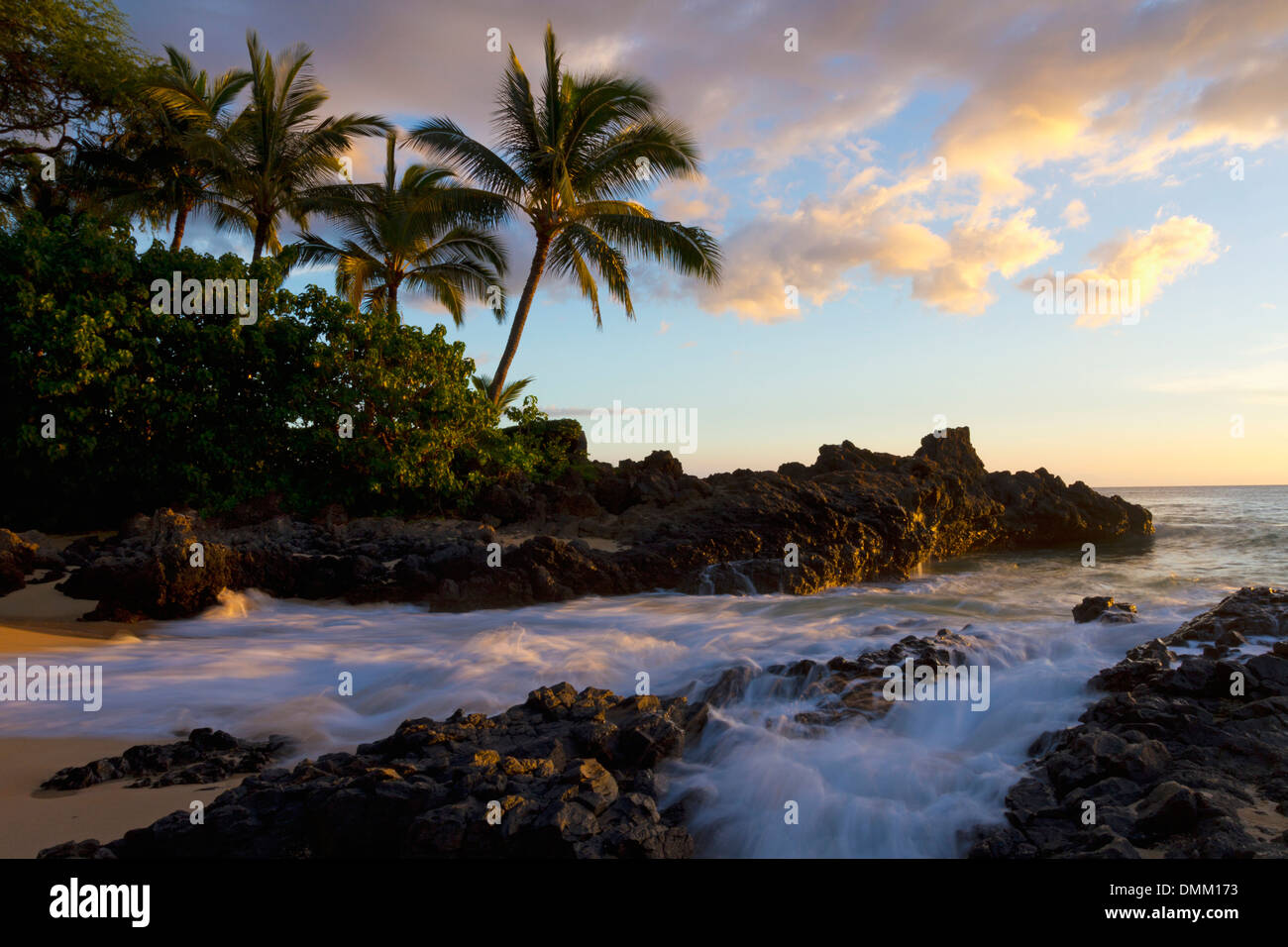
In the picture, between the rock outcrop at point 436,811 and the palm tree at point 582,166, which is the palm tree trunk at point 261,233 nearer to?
the palm tree at point 582,166

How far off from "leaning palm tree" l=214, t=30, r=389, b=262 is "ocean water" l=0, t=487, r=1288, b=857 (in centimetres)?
1491

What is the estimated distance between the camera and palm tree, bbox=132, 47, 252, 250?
63.7 ft

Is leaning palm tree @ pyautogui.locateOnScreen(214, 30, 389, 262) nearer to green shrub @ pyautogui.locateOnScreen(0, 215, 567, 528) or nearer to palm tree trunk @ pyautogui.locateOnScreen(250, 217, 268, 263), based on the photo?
palm tree trunk @ pyautogui.locateOnScreen(250, 217, 268, 263)

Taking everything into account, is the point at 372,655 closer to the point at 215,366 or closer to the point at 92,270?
the point at 215,366

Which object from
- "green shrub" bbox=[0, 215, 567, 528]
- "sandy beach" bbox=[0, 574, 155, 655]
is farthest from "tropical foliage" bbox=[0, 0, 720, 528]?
"sandy beach" bbox=[0, 574, 155, 655]

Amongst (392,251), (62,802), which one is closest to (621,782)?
(62,802)

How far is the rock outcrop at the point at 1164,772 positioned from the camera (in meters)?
3.63

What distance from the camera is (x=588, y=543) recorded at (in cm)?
1263

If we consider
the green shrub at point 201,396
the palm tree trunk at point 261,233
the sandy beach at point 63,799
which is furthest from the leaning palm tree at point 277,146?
the sandy beach at point 63,799

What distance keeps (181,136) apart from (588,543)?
1872 centimetres

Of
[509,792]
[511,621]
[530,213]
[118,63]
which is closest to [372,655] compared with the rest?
[511,621]

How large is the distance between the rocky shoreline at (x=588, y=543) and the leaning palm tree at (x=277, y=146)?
11.2m

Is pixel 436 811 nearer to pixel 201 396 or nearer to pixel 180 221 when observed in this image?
pixel 201 396
